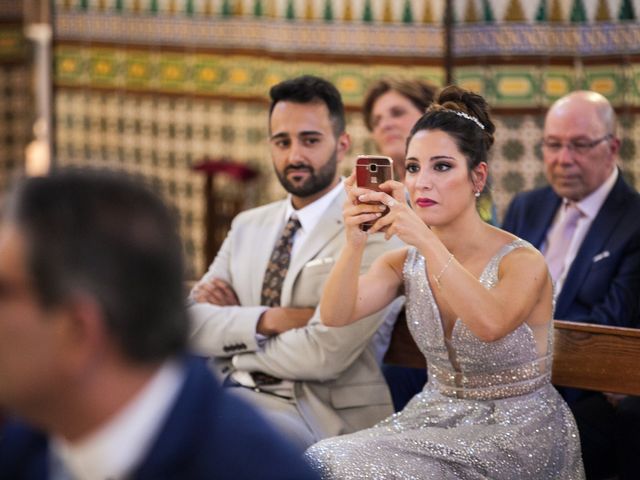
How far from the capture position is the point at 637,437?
369 centimetres

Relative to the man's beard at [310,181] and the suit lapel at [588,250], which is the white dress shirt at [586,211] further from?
the man's beard at [310,181]

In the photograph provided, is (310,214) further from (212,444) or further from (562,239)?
(212,444)

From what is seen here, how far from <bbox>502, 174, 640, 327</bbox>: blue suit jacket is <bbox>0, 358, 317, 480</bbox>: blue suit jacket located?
2.78m

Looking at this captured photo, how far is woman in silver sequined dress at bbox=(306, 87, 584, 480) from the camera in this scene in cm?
299

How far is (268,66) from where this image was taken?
747 centimetres

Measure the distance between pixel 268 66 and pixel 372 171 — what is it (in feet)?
14.7

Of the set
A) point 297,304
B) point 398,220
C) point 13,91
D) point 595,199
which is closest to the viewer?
point 398,220

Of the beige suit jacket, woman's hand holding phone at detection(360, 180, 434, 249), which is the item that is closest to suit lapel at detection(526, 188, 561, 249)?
the beige suit jacket

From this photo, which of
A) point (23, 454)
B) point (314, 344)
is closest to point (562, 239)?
point (314, 344)

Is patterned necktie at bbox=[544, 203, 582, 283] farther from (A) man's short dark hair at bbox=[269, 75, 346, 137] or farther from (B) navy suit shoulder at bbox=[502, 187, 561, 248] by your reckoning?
(A) man's short dark hair at bbox=[269, 75, 346, 137]

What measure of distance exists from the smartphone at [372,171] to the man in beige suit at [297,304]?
26.6 inches

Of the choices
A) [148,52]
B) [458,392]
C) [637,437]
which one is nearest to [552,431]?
[458,392]

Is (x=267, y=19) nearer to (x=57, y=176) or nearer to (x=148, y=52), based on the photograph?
(x=148, y=52)

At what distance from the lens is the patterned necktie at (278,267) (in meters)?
4.01
